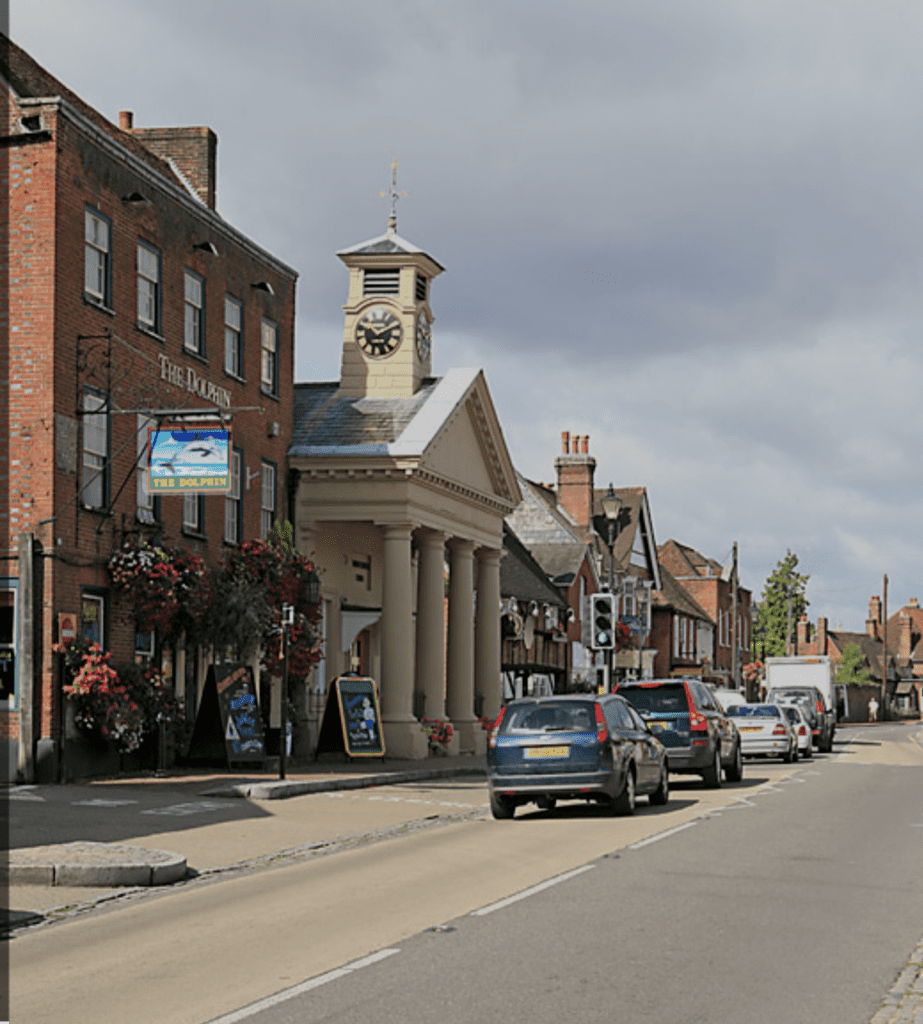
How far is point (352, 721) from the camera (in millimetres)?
32562

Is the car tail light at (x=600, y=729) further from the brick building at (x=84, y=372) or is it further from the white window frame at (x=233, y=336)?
the white window frame at (x=233, y=336)

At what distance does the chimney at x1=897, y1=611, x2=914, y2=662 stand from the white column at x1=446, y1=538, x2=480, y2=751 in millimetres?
126607

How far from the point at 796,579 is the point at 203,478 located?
86.7 m

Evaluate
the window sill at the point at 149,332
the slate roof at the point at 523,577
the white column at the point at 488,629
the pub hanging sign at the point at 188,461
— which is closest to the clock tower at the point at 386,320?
the white column at the point at 488,629

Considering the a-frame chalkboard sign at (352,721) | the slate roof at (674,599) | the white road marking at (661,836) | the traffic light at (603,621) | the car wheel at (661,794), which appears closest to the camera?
the white road marking at (661,836)

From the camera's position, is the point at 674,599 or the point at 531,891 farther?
the point at 674,599

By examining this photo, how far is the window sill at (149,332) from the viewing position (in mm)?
28516

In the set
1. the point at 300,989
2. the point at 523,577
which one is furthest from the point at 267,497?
the point at 300,989

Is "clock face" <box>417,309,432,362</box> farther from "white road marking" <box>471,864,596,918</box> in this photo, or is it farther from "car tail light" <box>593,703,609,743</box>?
"white road marking" <box>471,864,596,918</box>

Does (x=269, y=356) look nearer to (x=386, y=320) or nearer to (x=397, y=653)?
(x=386, y=320)

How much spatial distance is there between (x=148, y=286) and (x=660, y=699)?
11154mm

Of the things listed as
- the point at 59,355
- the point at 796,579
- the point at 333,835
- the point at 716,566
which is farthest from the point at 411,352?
the point at 796,579

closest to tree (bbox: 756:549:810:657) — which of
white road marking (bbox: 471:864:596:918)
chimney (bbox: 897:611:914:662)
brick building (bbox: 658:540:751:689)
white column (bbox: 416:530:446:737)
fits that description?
brick building (bbox: 658:540:751:689)

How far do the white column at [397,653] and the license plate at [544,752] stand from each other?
15282 mm
